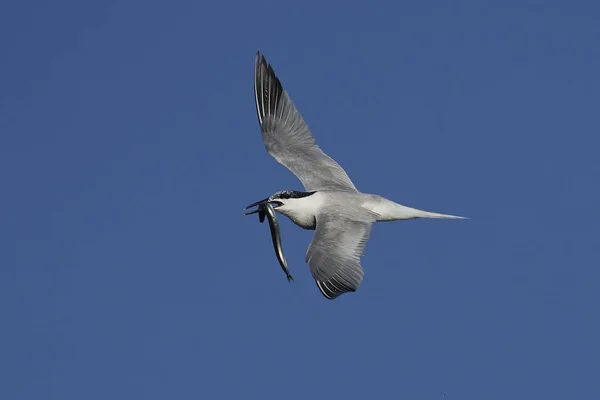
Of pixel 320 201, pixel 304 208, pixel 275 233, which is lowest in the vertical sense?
pixel 275 233

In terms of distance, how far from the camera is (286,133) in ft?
58.2

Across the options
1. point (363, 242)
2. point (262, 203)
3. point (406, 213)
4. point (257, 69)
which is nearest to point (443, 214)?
point (406, 213)

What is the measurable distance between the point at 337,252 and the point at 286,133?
390 cm

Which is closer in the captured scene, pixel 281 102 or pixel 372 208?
pixel 372 208

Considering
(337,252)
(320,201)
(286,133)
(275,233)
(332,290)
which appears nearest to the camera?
(332,290)

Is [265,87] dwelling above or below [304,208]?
above

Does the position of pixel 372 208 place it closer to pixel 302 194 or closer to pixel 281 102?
pixel 302 194

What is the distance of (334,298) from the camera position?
1366cm

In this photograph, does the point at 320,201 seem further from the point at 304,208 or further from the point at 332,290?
the point at 332,290

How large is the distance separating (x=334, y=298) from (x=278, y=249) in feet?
4.89

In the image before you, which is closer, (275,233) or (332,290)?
(332,290)

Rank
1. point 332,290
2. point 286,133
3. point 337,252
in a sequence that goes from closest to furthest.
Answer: point 332,290
point 337,252
point 286,133

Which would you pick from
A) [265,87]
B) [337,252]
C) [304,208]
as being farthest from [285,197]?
[265,87]

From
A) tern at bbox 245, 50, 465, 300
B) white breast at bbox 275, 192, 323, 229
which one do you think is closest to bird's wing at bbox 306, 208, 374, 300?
tern at bbox 245, 50, 465, 300
